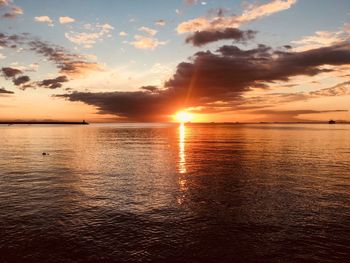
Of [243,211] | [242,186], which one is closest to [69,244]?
[243,211]

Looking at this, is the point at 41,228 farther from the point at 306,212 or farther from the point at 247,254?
the point at 306,212

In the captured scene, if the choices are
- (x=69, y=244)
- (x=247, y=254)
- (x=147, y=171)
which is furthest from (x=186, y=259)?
(x=147, y=171)

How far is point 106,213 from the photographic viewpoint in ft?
99.7

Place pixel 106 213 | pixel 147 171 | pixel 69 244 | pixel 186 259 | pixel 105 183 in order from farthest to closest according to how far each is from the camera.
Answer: pixel 147 171
pixel 105 183
pixel 106 213
pixel 69 244
pixel 186 259

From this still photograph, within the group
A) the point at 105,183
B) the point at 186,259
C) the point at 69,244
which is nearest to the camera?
the point at 186,259

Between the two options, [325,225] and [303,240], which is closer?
[303,240]

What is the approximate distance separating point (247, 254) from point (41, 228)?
16.9 m

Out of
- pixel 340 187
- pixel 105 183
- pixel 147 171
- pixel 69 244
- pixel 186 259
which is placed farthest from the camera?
pixel 147 171

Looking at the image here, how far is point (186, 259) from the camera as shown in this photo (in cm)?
2120

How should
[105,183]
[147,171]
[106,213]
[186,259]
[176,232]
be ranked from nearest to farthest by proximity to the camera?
[186,259] → [176,232] → [106,213] → [105,183] → [147,171]

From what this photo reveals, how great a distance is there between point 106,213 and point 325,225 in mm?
19829

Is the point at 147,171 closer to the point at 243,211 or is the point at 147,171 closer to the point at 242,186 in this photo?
the point at 242,186

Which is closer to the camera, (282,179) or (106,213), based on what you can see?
(106,213)

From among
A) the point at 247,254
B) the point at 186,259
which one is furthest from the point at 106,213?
the point at 247,254
